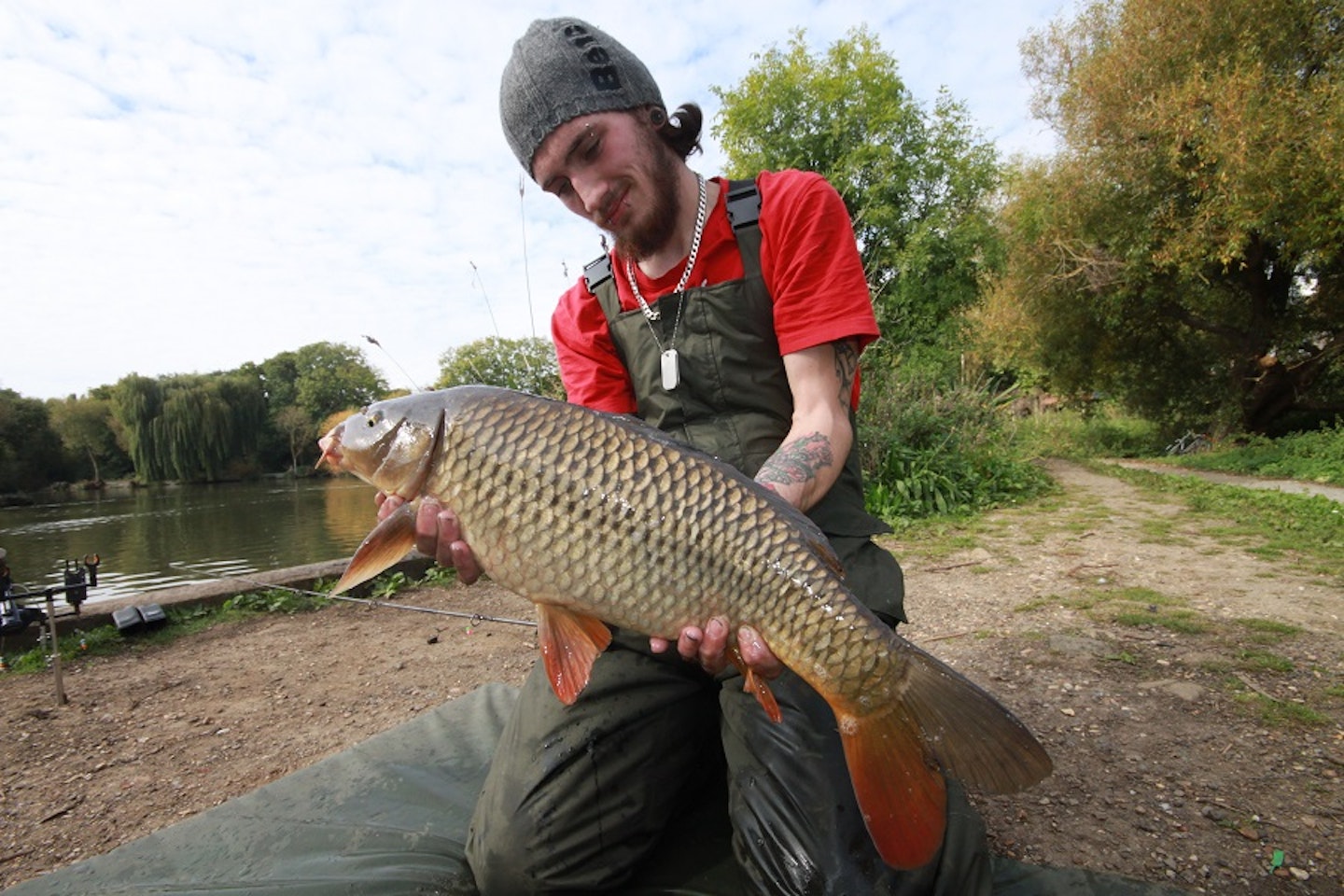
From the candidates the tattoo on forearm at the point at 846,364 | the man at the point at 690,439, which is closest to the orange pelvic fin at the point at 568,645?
the man at the point at 690,439

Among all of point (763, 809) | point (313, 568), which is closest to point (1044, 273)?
point (313, 568)

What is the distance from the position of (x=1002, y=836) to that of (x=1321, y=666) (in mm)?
1849

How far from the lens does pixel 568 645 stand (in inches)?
65.2

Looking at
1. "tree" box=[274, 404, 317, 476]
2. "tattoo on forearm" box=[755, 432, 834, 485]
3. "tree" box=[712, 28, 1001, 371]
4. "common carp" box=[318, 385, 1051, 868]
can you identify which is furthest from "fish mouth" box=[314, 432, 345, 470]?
"tree" box=[274, 404, 317, 476]

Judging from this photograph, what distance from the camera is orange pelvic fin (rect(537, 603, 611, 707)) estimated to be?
163 centimetres

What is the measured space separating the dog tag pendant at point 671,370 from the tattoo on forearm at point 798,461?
0.41 meters

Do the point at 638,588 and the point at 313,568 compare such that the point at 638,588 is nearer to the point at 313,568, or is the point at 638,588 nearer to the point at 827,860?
the point at 827,860

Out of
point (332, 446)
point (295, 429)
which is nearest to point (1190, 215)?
point (332, 446)

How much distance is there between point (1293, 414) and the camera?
12633 millimetres

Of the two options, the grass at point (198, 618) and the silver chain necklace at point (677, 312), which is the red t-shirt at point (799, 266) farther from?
the grass at point (198, 618)

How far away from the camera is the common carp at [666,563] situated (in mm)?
1323

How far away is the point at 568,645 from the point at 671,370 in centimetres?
87

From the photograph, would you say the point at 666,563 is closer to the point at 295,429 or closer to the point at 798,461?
the point at 798,461

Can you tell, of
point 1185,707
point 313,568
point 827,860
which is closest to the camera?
point 827,860
